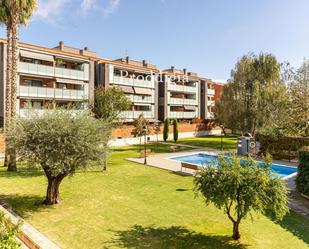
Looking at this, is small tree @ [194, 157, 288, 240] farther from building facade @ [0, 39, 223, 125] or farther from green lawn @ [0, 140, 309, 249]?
building facade @ [0, 39, 223, 125]

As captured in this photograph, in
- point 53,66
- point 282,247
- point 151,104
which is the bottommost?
point 282,247

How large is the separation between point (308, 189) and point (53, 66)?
34287mm

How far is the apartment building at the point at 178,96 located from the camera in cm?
5381

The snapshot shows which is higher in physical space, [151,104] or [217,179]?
[151,104]

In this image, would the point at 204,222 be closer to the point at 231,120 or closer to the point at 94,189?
the point at 94,189

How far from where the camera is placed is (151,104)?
51094 millimetres

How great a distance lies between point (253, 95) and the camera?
108 feet

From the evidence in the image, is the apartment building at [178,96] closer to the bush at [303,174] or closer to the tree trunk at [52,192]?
the bush at [303,174]

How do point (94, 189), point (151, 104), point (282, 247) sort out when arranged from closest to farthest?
point (282, 247)
point (94, 189)
point (151, 104)

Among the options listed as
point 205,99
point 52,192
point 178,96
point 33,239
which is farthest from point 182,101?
point 33,239

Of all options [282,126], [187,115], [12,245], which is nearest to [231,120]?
[282,126]

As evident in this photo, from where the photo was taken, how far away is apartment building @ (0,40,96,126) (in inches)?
1324

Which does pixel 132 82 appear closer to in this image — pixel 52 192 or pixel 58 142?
pixel 52 192

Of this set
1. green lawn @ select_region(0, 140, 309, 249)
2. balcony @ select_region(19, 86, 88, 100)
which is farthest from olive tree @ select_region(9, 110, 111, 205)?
balcony @ select_region(19, 86, 88, 100)
